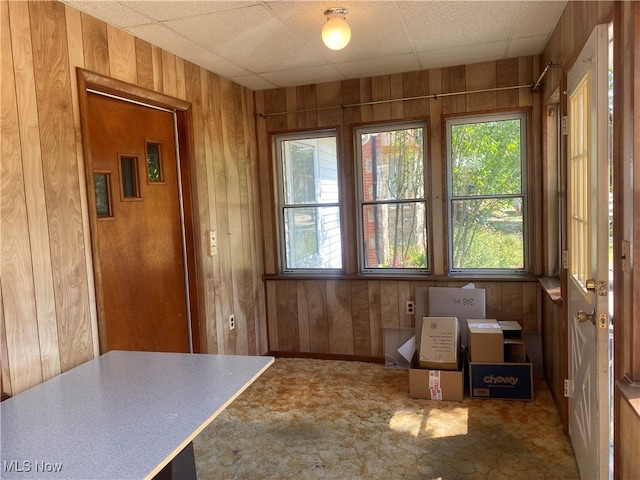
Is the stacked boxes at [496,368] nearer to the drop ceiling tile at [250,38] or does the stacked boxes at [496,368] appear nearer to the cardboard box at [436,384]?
the cardboard box at [436,384]

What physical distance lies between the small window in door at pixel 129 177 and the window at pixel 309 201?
1632mm

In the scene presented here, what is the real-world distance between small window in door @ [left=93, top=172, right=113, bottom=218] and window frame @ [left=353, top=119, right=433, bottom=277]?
2067 mm

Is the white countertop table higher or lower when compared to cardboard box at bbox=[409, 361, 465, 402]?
higher

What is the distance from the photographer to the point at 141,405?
168 centimetres

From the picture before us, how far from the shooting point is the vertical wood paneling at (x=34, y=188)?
6.66 feet

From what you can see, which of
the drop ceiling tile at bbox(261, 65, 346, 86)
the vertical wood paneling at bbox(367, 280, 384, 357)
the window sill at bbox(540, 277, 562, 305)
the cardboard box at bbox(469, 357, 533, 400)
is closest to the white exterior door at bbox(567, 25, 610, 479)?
the window sill at bbox(540, 277, 562, 305)

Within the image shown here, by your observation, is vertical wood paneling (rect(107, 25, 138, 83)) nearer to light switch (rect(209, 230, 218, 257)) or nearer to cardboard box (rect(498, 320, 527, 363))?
light switch (rect(209, 230, 218, 257))

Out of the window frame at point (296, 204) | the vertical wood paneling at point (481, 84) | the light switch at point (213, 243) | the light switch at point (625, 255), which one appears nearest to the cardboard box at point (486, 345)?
the window frame at point (296, 204)

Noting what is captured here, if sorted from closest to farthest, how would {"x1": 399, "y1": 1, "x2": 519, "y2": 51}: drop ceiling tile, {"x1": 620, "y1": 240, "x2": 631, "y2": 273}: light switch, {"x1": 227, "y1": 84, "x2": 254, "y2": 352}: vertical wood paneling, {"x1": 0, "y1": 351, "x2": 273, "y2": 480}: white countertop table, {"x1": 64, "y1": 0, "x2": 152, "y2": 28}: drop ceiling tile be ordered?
{"x1": 0, "y1": 351, "x2": 273, "y2": 480}: white countertop table
{"x1": 620, "y1": 240, "x2": 631, "y2": 273}: light switch
{"x1": 64, "y1": 0, "x2": 152, "y2": 28}: drop ceiling tile
{"x1": 399, "y1": 1, "x2": 519, "y2": 51}: drop ceiling tile
{"x1": 227, "y1": 84, "x2": 254, "y2": 352}: vertical wood paneling

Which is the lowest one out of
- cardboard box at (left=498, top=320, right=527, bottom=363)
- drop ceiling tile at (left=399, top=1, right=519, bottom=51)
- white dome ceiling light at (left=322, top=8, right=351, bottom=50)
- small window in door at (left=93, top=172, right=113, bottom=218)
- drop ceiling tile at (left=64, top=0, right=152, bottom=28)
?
cardboard box at (left=498, top=320, right=527, bottom=363)

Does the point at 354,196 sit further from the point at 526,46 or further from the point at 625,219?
the point at 625,219

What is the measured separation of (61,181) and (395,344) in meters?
2.87

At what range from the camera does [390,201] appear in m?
3.99

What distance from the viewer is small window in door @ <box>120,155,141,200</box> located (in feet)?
9.11
